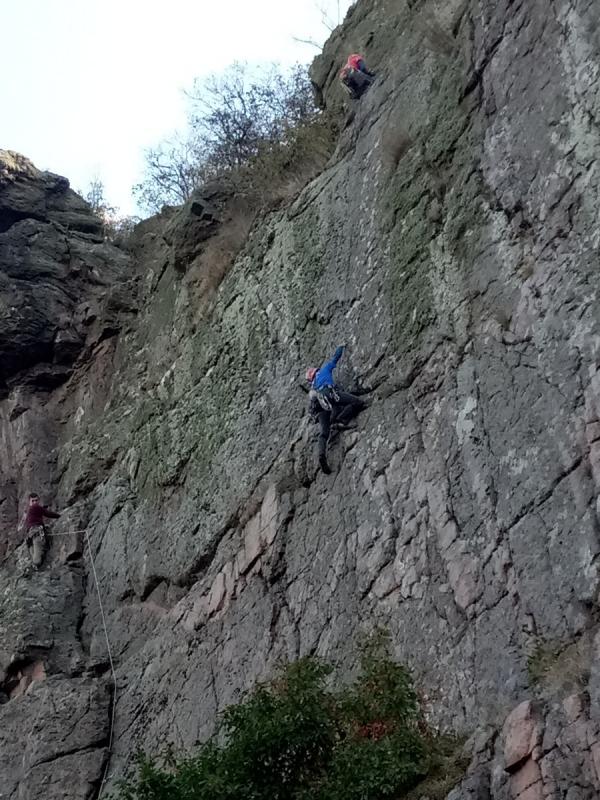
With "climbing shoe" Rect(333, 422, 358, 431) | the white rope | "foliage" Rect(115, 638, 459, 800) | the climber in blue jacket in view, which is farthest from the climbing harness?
the white rope

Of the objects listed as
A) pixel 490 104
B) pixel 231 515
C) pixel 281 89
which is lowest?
pixel 231 515

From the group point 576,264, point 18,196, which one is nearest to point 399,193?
point 576,264

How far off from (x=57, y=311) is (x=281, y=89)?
8.59 meters

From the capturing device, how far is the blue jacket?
13.1 metres

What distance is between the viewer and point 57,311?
2297cm

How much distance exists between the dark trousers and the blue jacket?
238mm

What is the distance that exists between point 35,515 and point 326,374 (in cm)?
763

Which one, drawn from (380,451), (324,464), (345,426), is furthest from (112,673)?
(380,451)

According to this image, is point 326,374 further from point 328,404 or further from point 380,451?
point 380,451

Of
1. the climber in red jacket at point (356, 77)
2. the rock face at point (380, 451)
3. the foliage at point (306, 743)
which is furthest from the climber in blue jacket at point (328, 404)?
the climber in red jacket at point (356, 77)

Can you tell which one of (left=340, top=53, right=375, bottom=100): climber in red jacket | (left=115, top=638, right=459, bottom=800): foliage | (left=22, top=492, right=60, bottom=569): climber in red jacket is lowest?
(left=115, top=638, right=459, bottom=800): foliage

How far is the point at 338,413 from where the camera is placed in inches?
517

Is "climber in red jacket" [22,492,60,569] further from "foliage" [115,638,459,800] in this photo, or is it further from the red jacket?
"foliage" [115,638,459,800]

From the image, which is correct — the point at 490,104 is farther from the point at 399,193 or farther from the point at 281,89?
the point at 281,89
